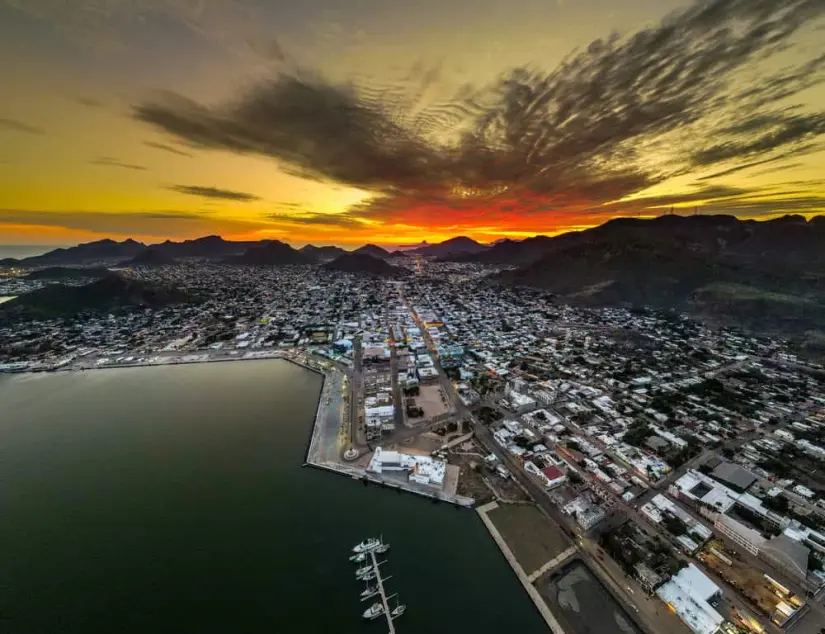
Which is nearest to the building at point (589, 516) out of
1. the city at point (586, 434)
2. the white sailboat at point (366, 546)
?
the city at point (586, 434)

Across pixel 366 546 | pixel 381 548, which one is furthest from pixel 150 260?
pixel 381 548

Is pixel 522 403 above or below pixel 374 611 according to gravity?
above

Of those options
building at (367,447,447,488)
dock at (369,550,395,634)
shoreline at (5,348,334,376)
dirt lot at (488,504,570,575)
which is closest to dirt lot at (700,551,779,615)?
dirt lot at (488,504,570,575)

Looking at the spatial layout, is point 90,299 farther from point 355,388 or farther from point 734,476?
point 734,476

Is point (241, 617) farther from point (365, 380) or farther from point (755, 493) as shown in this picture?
point (755, 493)

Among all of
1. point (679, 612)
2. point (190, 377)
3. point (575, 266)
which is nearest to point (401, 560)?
point (679, 612)
